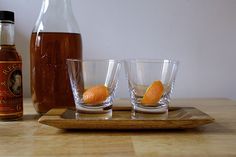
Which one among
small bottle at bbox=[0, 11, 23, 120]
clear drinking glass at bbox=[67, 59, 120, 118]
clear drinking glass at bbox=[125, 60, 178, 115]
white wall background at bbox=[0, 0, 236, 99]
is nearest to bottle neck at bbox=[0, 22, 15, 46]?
small bottle at bbox=[0, 11, 23, 120]

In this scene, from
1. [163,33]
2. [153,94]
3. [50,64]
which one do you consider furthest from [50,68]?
[163,33]

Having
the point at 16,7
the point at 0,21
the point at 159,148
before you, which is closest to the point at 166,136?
the point at 159,148

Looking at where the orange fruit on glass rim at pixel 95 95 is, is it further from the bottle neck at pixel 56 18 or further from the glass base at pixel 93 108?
the bottle neck at pixel 56 18

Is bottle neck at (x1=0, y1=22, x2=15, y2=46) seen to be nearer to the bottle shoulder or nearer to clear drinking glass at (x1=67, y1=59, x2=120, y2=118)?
the bottle shoulder

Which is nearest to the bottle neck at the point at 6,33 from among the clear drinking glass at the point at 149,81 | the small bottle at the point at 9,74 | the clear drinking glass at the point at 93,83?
the small bottle at the point at 9,74

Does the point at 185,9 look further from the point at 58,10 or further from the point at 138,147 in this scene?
the point at 138,147
